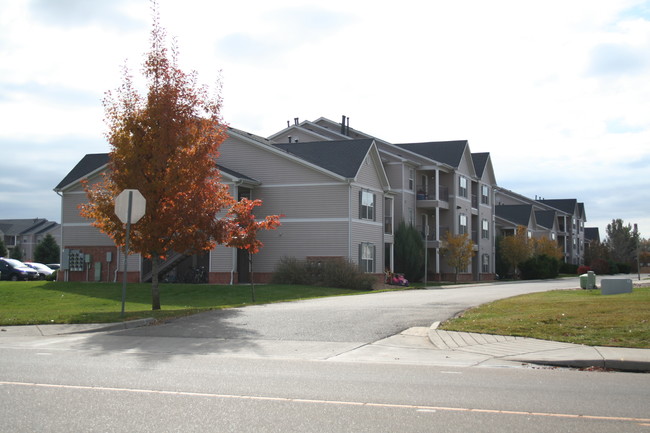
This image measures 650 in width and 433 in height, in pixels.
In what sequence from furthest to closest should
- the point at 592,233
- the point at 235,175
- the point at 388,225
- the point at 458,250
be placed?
1. the point at 592,233
2. the point at 458,250
3. the point at 388,225
4. the point at 235,175

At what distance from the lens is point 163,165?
63.3ft

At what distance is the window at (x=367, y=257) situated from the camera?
40094 mm

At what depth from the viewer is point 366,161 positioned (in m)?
41.5

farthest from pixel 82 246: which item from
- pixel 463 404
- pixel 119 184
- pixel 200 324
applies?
pixel 463 404

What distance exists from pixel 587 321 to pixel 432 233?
125 ft

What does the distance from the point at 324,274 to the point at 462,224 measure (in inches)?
927

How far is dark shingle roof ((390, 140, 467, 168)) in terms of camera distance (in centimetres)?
5444

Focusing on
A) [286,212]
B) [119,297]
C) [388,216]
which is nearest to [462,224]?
[388,216]

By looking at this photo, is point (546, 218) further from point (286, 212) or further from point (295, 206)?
point (286, 212)

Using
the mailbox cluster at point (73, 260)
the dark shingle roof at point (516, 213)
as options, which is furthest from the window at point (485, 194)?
the mailbox cluster at point (73, 260)

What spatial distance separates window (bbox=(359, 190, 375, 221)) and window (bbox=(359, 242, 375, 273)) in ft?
5.52

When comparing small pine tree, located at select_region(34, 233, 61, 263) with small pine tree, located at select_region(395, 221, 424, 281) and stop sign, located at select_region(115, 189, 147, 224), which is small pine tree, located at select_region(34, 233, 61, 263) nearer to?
small pine tree, located at select_region(395, 221, 424, 281)

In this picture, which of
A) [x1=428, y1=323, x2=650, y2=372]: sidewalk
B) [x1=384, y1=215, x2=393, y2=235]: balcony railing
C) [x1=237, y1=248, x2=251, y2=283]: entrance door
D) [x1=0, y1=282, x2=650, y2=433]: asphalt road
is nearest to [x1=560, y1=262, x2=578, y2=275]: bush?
[x1=384, y1=215, x2=393, y2=235]: balcony railing

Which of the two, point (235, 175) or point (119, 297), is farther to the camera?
point (235, 175)
